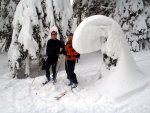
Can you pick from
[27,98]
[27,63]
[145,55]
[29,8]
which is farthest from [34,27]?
[145,55]

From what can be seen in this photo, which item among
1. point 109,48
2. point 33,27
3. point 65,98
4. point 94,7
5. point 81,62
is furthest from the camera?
point 94,7

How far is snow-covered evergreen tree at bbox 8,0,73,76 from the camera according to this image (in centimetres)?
811

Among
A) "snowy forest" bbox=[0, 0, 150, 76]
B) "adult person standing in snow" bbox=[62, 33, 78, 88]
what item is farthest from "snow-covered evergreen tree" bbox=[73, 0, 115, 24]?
"adult person standing in snow" bbox=[62, 33, 78, 88]

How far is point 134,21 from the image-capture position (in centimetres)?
1045

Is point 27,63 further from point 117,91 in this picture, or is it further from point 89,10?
point 89,10

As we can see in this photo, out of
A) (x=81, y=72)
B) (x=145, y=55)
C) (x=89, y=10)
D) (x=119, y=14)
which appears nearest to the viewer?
(x=81, y=72)

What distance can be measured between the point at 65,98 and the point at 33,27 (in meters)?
3.60

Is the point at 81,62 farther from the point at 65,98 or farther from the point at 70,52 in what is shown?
the point at 65,98

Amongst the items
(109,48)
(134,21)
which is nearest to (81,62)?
(134,21)

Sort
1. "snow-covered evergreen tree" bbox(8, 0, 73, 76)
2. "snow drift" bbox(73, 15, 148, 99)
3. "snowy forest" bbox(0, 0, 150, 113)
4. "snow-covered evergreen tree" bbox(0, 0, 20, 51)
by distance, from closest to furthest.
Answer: "snowy forest" bbox(0, 0, 150, 113)
"snow drift" bbox(73, 15, 148, 99)
"snow-covered evergreen tree" bbox(8, 0, 73, 76)
"snow-covered evergreen tree" bbox(0, 0, 20, 51)

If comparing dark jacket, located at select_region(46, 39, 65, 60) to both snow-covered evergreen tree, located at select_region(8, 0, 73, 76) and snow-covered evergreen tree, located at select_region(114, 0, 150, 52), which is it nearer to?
snow-covered evergreen tree, located at select_region(8, 0, 73, 76)

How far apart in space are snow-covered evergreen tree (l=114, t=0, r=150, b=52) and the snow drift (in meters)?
4.07

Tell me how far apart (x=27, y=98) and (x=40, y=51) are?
296cm

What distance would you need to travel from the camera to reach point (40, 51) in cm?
857
